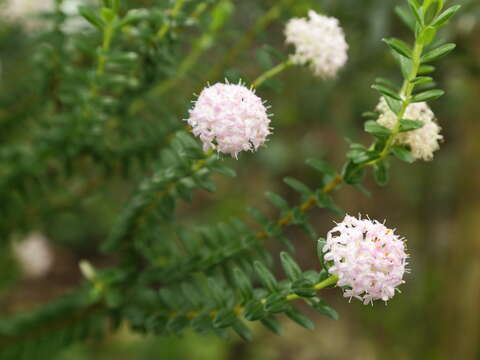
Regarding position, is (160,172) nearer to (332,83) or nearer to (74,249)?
(332,83)

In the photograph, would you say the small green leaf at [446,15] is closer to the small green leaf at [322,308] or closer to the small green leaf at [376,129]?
the small green leaf at [376,129]

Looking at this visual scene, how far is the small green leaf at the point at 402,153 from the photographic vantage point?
101 centimetres

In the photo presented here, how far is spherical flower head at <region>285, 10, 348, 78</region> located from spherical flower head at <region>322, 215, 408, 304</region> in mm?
561

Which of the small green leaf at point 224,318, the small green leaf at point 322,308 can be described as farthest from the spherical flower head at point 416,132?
the small green leaf at point 224,318

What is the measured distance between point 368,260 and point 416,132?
36 cm

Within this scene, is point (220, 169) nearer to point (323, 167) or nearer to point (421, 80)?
point (323, 167)

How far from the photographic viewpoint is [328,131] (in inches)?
193

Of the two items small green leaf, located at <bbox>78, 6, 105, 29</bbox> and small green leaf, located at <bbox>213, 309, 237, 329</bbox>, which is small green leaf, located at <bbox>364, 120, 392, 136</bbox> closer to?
small green leaf, located at <bbox>213, 309, 237, 329</bbox>

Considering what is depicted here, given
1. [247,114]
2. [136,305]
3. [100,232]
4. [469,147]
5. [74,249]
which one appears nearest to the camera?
[247,114]

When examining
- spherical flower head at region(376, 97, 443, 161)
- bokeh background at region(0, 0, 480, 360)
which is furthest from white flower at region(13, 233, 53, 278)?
spherical flower head at region(376, 97, 443, 161)

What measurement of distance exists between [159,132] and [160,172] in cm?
35

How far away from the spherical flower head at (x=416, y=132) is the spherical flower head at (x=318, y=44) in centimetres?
27

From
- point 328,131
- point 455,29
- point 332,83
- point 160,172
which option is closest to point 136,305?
point 160,172

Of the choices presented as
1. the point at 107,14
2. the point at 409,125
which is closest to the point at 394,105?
the point at 409,125
